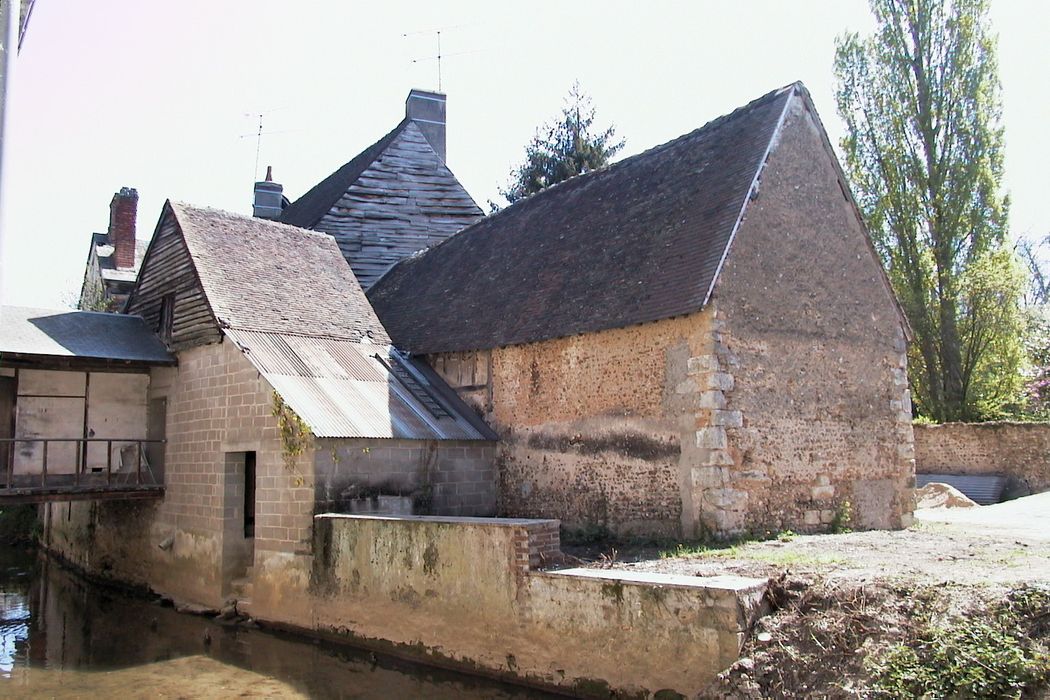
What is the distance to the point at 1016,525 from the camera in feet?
42.7

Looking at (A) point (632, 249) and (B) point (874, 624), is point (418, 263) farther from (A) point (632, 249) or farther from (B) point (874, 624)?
(B) point (874, 624)

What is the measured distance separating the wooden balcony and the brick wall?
168 inches

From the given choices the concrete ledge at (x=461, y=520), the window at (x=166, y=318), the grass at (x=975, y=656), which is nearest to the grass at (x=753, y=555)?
the concrete ledge at (x=461, y=520)

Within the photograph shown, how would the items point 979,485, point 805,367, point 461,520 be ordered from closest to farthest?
point 461,520, point 805,367, point 979,485

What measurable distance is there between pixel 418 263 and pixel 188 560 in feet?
28.2

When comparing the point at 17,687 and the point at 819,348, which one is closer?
the point at 17,687

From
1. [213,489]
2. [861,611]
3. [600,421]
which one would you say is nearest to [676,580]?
[861,611]

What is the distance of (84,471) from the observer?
13.8 metres

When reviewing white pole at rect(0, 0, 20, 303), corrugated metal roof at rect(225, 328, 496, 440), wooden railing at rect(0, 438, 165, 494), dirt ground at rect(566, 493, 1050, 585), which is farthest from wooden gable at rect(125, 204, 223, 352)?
white pole at rect(0, 0, 20, 303)

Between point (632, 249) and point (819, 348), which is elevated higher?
point (632, 249)

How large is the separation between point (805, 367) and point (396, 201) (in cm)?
1338

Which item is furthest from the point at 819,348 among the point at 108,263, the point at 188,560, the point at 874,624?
the point at 108,263

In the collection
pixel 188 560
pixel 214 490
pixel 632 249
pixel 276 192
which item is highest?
pixel 276 192

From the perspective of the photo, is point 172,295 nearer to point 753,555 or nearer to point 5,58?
point 753,555
